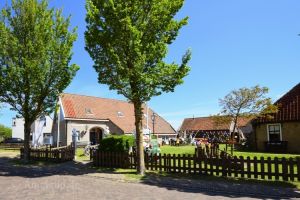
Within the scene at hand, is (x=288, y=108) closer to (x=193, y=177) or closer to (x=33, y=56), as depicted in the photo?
(x=193, y=177)

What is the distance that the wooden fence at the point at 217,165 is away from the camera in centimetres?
1290

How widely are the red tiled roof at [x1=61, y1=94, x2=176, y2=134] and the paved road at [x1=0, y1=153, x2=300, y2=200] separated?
2606cm

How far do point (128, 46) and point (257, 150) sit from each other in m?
20.1

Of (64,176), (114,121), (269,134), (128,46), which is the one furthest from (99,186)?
(114,121)

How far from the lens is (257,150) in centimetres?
3036

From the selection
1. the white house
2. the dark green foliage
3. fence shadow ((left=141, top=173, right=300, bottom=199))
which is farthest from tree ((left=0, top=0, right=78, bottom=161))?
the dark green foliage

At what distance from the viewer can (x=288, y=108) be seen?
29125mm

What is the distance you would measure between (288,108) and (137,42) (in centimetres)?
1990

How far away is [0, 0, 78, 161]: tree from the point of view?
69.2 feet

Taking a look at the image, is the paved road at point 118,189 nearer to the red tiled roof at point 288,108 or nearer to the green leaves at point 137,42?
the green leaves at point 137,42

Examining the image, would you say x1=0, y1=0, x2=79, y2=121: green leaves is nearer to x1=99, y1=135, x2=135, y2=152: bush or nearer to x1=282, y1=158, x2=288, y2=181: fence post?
x1=99, y1=135, x2=135, y2=152: bush

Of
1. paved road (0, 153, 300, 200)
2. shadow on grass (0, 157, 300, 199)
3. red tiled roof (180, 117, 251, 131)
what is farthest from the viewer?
red tiled roof (180, 117, 251, 131)

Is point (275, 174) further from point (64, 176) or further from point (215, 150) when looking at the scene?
point (64, 176)

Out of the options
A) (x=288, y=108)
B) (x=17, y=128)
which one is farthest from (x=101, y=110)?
(x=17, y=128)
